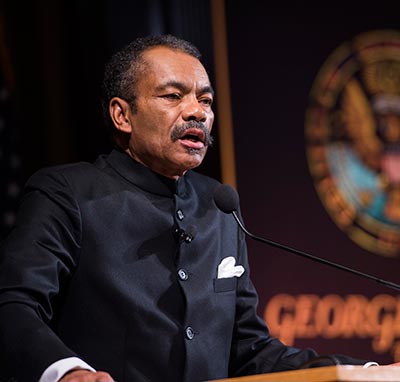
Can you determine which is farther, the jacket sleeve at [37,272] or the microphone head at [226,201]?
the microphone head at [226,201]

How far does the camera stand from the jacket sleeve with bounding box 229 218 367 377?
2350mm

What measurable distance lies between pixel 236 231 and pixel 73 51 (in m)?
1.68

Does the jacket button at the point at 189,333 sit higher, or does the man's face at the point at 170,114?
the man's face at the point at 170,114

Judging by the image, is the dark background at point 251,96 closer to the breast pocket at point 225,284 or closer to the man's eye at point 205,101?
the man's eye at point 205,101

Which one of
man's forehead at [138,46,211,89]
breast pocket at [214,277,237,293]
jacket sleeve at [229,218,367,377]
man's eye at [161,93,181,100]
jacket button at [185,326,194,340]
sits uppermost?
man's forehead at [138,46,211,89]

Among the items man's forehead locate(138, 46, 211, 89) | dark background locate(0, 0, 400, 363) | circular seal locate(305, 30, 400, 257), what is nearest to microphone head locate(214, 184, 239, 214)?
man's forehead locate(138, 46, 211, 89)

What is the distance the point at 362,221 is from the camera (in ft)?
14.7

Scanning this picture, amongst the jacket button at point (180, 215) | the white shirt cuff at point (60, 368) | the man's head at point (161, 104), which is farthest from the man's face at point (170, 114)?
the white shirt cuff at point (60, 368)

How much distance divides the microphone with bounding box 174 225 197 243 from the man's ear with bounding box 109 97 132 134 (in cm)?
32

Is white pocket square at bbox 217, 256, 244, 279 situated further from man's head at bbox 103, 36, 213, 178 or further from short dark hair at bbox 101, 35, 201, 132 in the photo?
short dark hair at bbox 101, 35, 201, 132

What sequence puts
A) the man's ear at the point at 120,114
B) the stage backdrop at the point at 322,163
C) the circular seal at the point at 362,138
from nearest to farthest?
the man's ear at the point at 120,114 < the stage backdrop at the point at 322,163 < the circular seal at the point at 362,138

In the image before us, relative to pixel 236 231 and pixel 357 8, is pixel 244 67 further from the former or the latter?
pixel 236 231

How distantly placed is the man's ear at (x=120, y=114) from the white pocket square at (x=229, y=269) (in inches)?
16.8

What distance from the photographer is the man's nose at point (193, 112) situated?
7.72 feet
